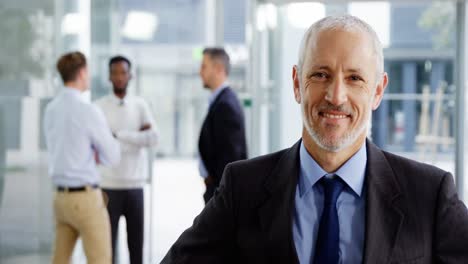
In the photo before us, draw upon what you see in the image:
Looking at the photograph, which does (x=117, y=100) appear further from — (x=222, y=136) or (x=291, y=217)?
(x=291, y=217)

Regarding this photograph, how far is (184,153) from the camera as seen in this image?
38.7 ft

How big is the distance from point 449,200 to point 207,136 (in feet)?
10.6

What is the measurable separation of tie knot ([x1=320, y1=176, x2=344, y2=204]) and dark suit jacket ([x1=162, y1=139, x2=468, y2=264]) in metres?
0.04

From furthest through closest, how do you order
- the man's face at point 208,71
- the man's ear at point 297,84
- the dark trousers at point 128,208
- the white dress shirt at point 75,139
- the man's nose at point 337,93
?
the dark trousers at point 128,208, the man's face at point 208,71, the white dress shirt at point 75,139, the man's ear at point 297,84, the man's nose at point 337,93

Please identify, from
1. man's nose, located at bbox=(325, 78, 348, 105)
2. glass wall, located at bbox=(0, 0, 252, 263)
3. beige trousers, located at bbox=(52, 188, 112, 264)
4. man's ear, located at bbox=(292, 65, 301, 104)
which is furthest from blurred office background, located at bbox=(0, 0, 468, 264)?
man's nose, located at bbox=(325, 78, 348, 105)

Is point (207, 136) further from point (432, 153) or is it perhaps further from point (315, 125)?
point (315, 125)

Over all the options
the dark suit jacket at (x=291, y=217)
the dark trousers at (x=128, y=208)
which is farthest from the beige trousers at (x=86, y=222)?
the dark suit jacket at (x=291, y=217)

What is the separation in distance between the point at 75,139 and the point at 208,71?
953mm

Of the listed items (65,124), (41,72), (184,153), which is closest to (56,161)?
(65,124)

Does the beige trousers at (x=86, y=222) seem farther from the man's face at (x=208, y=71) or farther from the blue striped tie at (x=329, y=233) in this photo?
the blue striped tie at (x=329, y=233)

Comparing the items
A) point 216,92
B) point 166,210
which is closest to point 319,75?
point 216,92

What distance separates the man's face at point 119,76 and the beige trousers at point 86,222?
0.91 meters

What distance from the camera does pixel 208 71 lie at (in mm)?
4629

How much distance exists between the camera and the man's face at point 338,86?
1.16 m
